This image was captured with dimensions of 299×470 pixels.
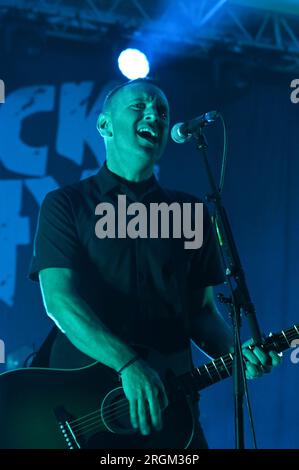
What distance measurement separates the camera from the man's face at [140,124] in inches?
112

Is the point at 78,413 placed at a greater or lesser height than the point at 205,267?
lesser

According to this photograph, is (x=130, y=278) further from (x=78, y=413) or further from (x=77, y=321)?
(x=78, y=413)

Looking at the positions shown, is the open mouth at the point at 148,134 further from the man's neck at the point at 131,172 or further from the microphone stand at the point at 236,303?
the microphone stand at the point at 236,303

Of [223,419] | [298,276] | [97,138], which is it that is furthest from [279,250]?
[97,138]

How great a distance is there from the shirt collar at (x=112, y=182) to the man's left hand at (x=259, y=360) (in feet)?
3.06

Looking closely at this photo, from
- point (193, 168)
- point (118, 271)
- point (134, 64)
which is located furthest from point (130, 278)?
point (193, 168)

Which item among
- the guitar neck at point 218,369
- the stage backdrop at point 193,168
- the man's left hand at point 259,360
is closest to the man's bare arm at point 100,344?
the guitar neck at point 218,369

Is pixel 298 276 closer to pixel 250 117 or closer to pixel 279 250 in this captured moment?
pixel 279 250

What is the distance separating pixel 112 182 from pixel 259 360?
3.43 ft

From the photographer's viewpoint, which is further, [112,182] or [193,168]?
[193,168]

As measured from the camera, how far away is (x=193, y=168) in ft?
18.4

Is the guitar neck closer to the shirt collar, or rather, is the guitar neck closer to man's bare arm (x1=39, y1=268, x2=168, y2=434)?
man's bare arm (x1=39, y1=268, x2=168, y2=434)

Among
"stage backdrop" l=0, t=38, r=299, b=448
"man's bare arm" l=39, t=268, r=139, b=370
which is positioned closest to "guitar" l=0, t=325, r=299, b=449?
"man's bare arm" l=39, t=268, r=139, b=370

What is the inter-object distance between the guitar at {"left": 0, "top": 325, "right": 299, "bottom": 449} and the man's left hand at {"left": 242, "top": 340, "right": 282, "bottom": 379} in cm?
4
